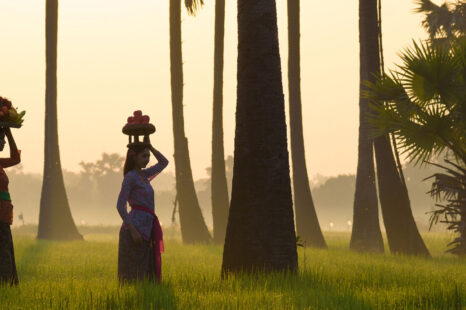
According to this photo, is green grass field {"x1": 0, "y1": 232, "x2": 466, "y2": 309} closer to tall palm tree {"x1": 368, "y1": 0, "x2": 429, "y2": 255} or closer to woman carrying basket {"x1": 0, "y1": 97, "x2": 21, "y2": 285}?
woman carrying basket {"x1": 0, "y1": 97, "x2": 21, "y2": 285}

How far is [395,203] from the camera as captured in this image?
66.7 ft

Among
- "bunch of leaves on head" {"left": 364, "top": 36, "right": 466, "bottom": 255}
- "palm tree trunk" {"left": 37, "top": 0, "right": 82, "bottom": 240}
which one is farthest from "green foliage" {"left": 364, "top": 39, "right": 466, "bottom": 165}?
"palm tree trunk" {"left": 37, "top": 0, "right": 82, "bottom": 240}

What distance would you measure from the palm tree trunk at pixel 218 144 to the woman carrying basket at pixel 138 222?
15986 mm

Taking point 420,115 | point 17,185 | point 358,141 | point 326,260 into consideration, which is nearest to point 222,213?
point 358,141

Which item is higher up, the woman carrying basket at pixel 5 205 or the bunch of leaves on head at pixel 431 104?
the bunch of leaves on head at pixel 431 104

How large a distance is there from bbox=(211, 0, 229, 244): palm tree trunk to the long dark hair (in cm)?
1607

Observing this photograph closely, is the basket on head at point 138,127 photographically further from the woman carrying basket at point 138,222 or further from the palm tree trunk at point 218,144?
the palm tree trunk at point 218,144

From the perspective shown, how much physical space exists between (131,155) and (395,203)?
1229 cm

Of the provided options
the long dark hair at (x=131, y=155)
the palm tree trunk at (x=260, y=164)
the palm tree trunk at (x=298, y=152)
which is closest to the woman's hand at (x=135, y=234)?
the long dark hair at (x=131, y=155)

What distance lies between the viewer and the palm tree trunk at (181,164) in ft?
83.4

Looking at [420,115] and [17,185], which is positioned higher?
[17,185]

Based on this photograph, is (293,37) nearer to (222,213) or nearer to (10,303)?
(222,213)

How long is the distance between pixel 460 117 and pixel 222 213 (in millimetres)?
Result: 11459

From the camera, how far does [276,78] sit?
11.1 m
